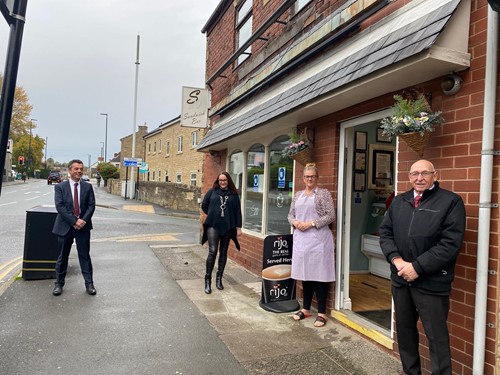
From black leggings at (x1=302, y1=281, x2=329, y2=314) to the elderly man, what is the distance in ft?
5.04

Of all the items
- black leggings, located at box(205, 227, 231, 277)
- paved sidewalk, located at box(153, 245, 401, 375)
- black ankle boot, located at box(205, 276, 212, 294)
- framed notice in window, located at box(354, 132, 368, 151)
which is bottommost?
paved sidewalk, located at box(153, 245, 401, 375)

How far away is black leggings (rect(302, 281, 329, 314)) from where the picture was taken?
454 centimetres

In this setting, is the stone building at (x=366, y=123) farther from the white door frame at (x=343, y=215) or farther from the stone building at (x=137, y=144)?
the stone building at (x=137, y=144)

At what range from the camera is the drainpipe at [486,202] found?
2.78 m

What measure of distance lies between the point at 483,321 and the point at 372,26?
2.99 metres

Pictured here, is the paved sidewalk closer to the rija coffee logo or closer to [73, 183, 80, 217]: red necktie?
the rija coffee logo

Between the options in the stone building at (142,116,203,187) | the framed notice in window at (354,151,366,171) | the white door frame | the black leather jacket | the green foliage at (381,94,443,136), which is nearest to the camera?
the black leather jacket

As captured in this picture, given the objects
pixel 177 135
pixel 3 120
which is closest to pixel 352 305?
pixel 3 120

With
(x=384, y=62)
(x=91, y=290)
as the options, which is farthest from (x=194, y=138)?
(x=384, y=62)

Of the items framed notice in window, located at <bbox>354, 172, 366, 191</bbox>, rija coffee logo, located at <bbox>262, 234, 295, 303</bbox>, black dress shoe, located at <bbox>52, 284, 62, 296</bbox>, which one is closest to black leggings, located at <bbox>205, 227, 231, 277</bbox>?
rija coffee logo, located at <bbox>262, 234, 295, 303</bbox>

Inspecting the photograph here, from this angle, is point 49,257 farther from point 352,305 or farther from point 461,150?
point 461,150

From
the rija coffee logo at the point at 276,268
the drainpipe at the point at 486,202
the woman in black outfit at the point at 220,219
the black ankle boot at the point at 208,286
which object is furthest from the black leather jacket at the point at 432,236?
the black ankle boot at the point at 208,286

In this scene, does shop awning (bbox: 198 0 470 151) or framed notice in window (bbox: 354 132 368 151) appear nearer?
shop awning (bbox: 198 0 470 151)

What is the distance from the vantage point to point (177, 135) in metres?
30.0
